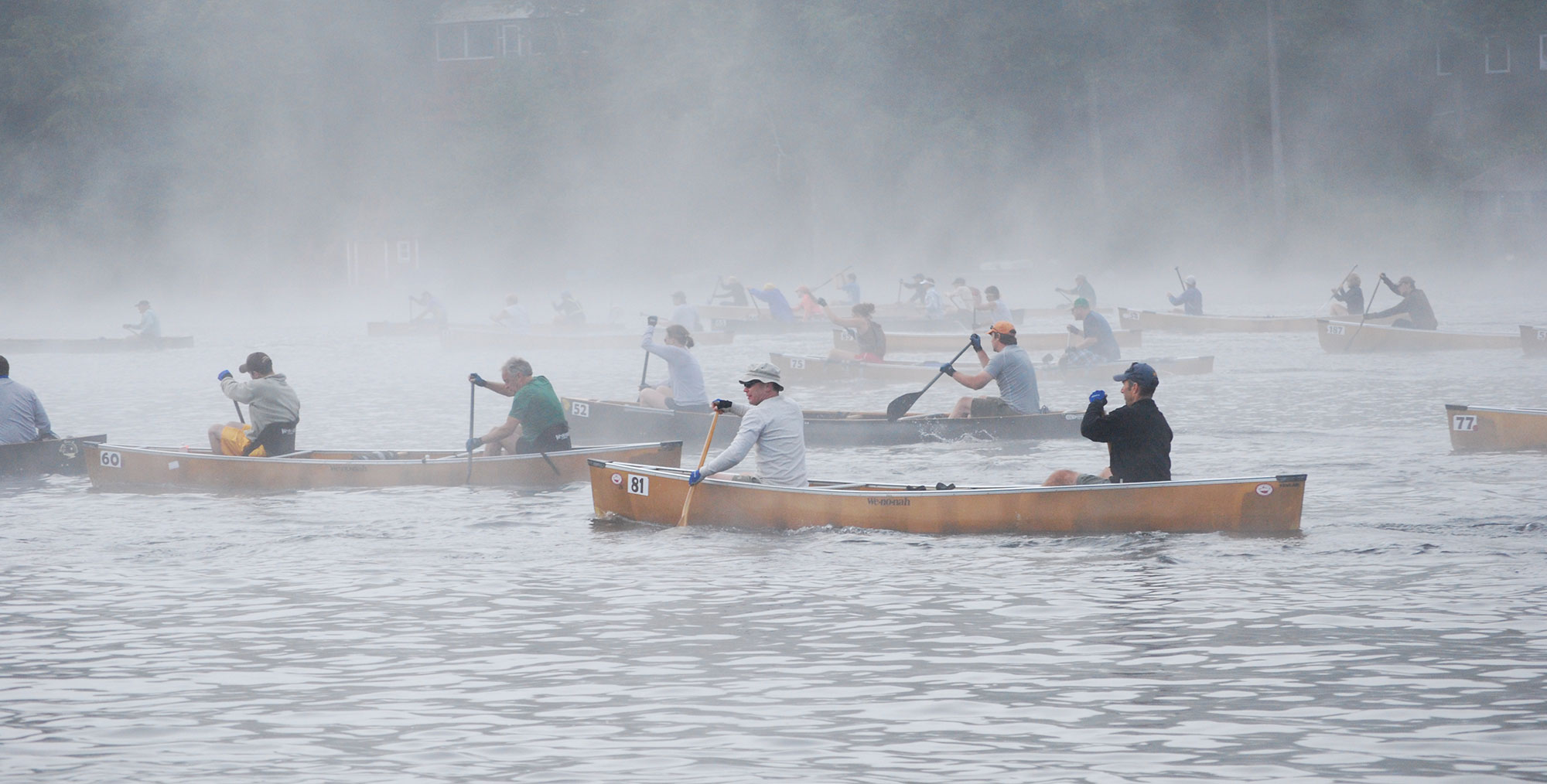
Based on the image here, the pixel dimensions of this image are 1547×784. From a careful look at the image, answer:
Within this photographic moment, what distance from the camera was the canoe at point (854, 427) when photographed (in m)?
17.7

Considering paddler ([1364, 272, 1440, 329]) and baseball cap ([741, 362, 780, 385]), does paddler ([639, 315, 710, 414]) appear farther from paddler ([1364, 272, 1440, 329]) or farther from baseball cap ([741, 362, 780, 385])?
paddler ([1364, 272, 1440, 329])

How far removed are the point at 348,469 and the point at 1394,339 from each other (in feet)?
65.8

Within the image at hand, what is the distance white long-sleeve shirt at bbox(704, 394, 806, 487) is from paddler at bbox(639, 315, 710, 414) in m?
5.20


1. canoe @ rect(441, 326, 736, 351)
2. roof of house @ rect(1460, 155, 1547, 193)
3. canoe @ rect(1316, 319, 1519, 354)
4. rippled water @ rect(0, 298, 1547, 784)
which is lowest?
rippled water @ rect(0, 298, 1547, 784)

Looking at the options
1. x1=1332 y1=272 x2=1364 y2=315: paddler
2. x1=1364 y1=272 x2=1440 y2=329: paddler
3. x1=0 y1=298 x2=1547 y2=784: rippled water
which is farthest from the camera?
x1=1332 y1=272 x2=1364 y2=315: paddler

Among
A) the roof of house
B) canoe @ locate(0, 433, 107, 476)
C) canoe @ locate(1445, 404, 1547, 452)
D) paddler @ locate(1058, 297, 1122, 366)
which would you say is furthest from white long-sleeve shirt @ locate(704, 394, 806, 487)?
the roof of house

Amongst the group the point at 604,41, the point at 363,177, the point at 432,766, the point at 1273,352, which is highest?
the point at 604,41

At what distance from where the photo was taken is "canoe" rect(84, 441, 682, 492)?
48.8 ft

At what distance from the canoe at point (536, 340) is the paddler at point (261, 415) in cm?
1934

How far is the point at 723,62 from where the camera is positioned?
58.4m

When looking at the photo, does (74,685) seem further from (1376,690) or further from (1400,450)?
(1400,450)

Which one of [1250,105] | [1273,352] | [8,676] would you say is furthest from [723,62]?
[8,676]

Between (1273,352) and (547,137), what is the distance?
36.7 metres

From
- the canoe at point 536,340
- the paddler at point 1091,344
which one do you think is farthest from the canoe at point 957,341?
the paddler at point 1091,344
